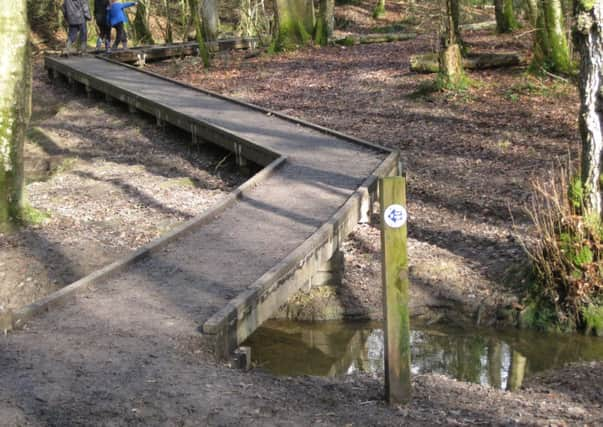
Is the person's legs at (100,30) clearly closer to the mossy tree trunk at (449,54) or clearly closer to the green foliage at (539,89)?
the mossy tree trunk at (449,54)

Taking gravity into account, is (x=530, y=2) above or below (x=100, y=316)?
above

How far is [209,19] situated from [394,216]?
70.7 feet

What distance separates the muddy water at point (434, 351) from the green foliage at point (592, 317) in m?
0.08

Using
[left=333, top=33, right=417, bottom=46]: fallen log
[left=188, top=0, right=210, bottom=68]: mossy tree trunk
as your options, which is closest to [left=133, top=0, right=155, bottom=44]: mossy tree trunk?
[left=333, top=33, right=417, bottom=46]: fallen log

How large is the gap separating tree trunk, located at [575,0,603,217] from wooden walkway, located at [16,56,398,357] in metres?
2.58

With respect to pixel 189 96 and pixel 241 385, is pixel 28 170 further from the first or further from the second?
pixel 241 385

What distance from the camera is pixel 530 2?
66.0ft

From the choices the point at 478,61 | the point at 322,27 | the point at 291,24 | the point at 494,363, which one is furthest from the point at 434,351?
the point at 322,27

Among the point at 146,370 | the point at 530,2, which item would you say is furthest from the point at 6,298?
the point at 530,2

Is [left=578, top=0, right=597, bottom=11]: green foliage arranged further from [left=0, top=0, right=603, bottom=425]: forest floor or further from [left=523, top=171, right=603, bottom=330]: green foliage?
[left=0, top=0, right=603, bottom=425]: forest floor

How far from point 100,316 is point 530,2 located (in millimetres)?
16129

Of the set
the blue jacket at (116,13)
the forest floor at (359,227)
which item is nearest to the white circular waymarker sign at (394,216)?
the forest floor at (359,227)

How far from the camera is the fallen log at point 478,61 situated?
17906mm

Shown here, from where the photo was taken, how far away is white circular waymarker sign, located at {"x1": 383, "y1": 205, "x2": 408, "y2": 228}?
5.44 metres
